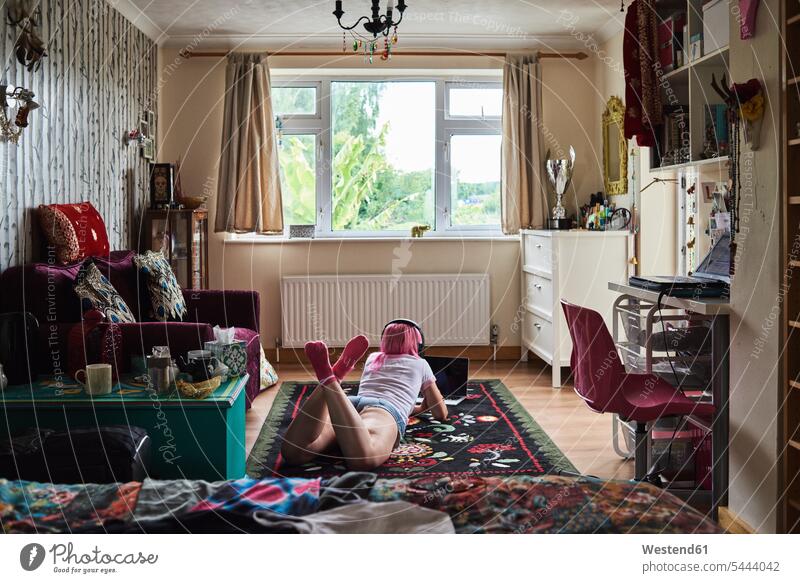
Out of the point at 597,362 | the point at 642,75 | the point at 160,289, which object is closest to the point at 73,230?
the point at 160,289

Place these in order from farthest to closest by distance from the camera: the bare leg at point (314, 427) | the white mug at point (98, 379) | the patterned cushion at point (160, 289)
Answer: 1. the patterned cushion at point (160, 289)
2. the bare leg at point (314, 427)
3. the white mug at point (98, 379)

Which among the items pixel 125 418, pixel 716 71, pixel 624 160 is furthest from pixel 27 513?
pixel 624 160

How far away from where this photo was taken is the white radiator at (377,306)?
605 centimetres

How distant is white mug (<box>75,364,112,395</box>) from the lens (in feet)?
9.88

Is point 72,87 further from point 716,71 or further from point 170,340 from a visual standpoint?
point 716,71

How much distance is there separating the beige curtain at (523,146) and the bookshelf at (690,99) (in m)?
2.09

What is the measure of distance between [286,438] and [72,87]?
7.49ft

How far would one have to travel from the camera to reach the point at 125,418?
2930mm

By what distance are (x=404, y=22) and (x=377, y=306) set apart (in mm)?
2014

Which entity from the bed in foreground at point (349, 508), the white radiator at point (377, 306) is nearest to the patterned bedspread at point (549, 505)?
the bed in foreground at point (349, 508)

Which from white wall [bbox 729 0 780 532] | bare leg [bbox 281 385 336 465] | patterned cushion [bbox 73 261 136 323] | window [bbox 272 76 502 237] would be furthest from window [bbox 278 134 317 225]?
white wall [bbox 729 0 780 532]

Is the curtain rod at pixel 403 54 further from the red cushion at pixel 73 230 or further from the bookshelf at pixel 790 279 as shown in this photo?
the bookshelf at pixel 790 279

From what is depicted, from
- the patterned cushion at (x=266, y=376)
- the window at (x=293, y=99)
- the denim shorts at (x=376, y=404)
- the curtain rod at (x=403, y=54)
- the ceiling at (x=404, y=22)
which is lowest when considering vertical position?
the patterned cushion at (x=266, y=376)

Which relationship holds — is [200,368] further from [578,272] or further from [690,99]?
[578,272]
